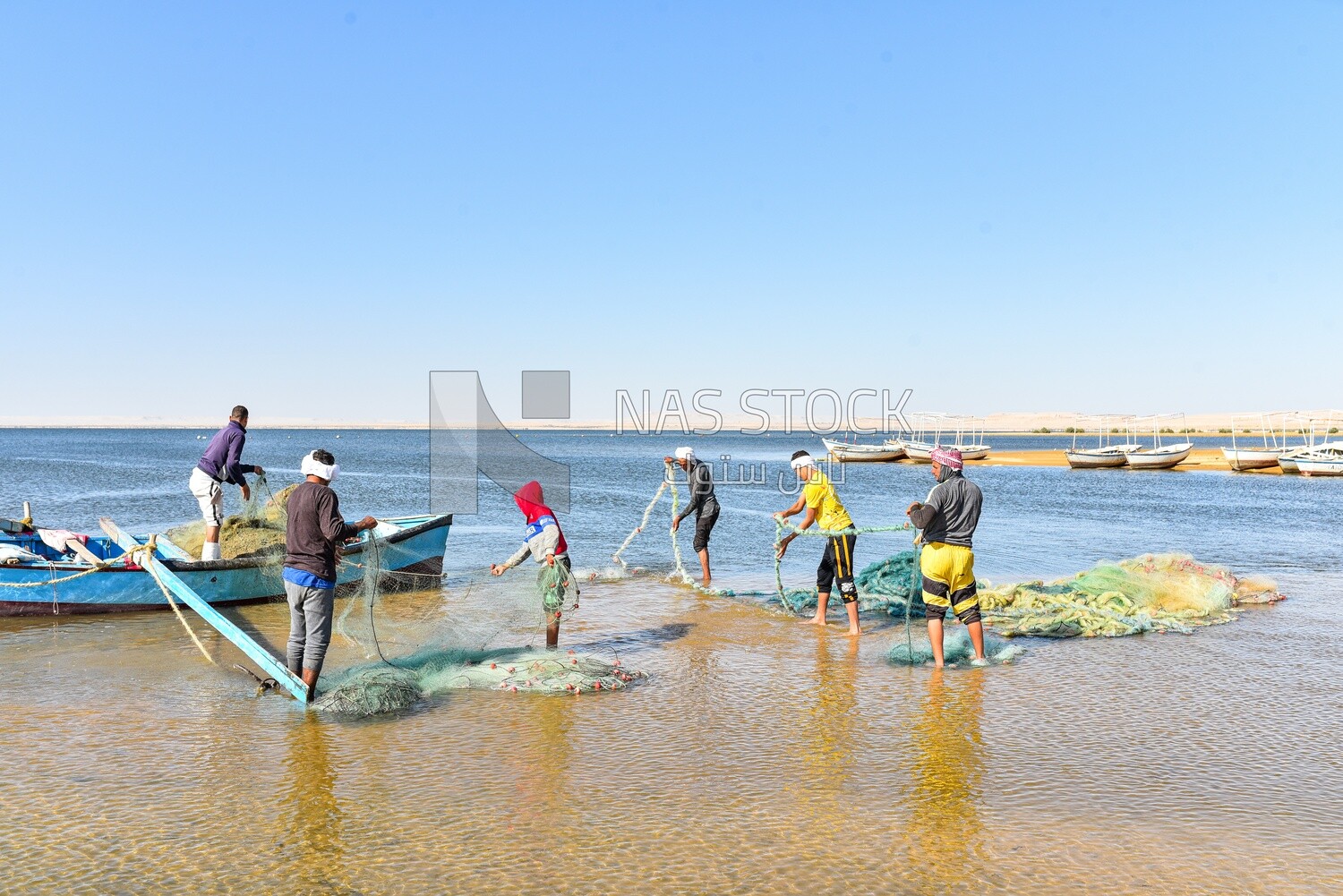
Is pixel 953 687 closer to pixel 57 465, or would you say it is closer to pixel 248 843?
pixel 248 843

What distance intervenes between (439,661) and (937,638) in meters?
4.32

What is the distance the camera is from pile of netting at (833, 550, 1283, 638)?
9.82 meters

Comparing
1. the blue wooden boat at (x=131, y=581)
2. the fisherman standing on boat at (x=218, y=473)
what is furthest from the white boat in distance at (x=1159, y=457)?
the fisherman standing on boat at (x=218, y=473)

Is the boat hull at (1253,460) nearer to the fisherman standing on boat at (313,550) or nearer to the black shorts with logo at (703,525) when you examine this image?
the black shorts with logo at (703,525)

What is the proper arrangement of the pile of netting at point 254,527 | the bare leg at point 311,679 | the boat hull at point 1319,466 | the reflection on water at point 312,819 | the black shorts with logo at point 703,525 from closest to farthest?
the reflection on water at point 312,819 → the bare leg at point 311,679 → the pile of netting at point 254,527 → the black shorts with logo at point 703,525 → the boat hull at point 1319,466

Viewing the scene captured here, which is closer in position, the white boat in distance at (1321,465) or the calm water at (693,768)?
the calm water at (693,768)

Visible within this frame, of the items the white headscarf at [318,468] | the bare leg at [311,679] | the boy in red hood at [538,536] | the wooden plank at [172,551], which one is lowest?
the bare leg at [311,679]

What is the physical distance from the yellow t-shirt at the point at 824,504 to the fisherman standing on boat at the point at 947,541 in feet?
4.88

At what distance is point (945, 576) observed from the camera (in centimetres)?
770

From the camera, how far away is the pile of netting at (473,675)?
6777 millimetres

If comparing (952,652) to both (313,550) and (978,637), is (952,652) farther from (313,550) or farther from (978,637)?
(313,550)

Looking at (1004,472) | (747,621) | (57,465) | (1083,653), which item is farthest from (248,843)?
(57,465)

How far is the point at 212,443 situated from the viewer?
1009 centimetres

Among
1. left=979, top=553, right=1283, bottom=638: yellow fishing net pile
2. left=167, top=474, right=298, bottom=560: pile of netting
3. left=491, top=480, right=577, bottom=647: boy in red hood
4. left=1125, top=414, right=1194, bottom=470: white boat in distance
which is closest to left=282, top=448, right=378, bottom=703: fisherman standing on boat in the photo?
left=491, top=480, right=577, bottom=647: boy in red hood
